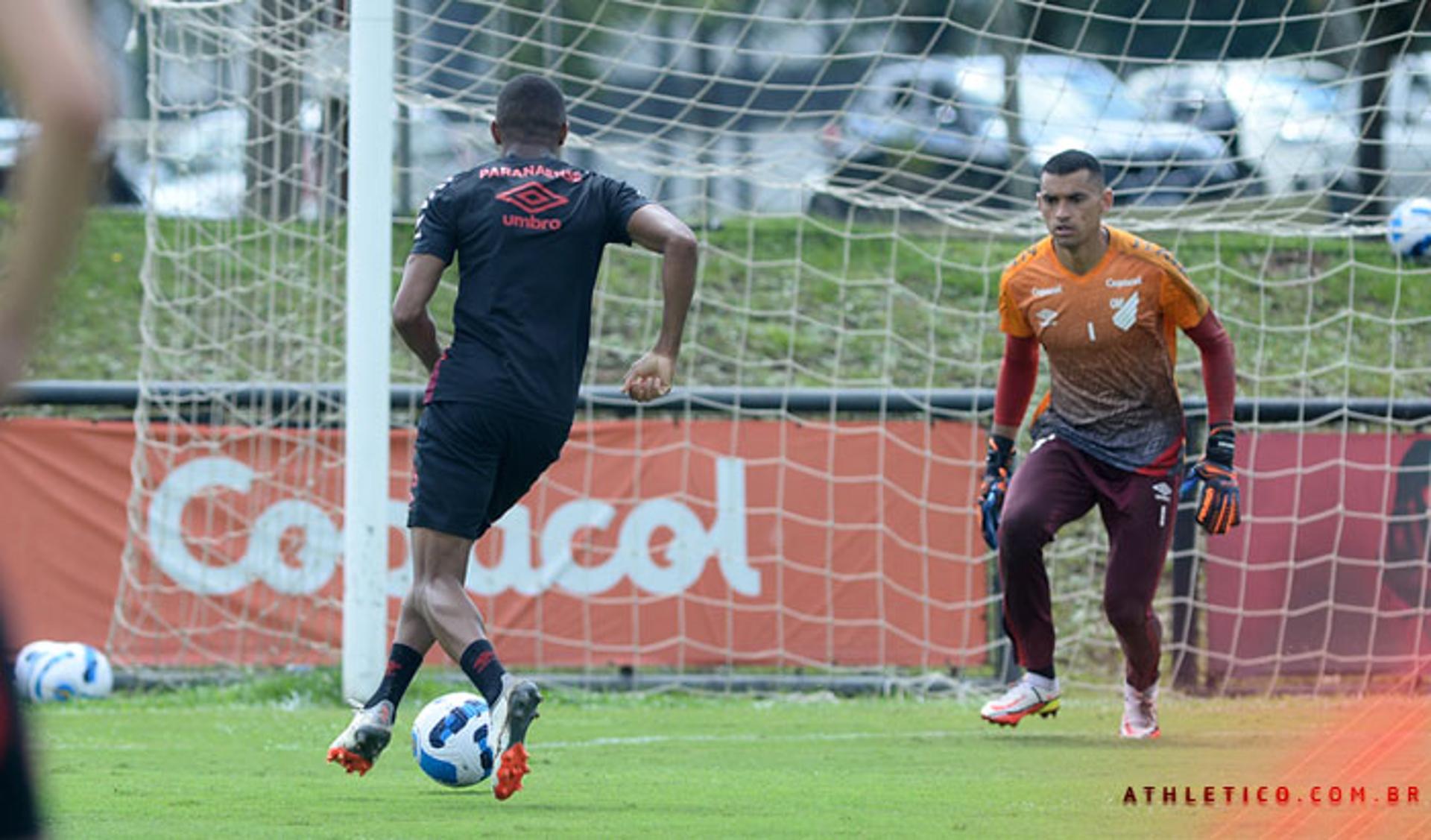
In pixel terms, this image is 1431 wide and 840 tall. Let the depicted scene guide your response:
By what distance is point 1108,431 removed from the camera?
7.55 meters

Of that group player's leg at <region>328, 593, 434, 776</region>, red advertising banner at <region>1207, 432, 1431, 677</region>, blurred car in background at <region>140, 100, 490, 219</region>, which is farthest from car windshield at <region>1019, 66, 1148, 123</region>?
player's leg at <region>328, 593, 434, 776</region>

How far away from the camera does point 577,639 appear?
10586 millimetres

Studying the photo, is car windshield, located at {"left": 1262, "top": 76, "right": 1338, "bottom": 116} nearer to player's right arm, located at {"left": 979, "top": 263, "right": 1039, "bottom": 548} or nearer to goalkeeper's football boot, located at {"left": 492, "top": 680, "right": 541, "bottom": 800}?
player's right arm, located at {"left": 979, "top": 263, "right": 1039, "bottom": 548}

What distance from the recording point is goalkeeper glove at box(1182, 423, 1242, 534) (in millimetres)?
7246

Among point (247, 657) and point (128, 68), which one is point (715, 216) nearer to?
point (128, 68)

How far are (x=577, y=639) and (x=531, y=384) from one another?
5128 millimetres

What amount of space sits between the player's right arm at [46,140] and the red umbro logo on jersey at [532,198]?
4053 mm

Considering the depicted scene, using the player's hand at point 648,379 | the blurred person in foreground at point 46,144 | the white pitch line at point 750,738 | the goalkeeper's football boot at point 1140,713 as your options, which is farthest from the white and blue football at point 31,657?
the blurred person in foreground at point 46,144

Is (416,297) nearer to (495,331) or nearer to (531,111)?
(495,331)

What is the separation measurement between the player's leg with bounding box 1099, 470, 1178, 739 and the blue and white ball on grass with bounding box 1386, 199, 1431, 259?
3.51m

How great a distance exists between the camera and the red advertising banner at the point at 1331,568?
1058cm

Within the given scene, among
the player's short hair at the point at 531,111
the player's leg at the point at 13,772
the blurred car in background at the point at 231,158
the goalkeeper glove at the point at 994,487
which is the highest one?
the blurred car in background at the point at 231,158

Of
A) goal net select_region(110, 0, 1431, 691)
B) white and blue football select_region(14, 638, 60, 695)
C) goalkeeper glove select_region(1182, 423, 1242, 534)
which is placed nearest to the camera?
goalkeeper glove select_region(1182, 423, 1242, 534)

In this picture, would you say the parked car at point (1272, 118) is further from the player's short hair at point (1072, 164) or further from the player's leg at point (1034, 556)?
the player's leg at point (1034, 556)
